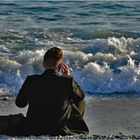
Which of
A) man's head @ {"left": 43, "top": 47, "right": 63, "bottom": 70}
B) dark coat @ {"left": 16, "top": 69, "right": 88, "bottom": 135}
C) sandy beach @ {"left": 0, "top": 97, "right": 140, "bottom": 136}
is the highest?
man's head @ {"left": 43, "top": 47, "right": 63, "bottom": 70}

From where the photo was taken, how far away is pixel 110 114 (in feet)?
28.6

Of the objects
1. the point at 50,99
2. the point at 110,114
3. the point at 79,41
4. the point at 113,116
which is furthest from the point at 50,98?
the point at 79,41

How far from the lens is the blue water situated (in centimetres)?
1109

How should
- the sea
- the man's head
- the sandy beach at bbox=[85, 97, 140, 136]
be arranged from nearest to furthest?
the man's head, the sandy beach at bbox=[85, 97, 140, 136], the sea

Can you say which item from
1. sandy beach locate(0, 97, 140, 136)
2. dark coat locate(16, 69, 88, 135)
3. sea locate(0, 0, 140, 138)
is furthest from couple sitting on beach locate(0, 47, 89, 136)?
sea locate(0, 0, 140, 138)

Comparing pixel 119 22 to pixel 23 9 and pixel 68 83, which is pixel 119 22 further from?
pixel 68 83

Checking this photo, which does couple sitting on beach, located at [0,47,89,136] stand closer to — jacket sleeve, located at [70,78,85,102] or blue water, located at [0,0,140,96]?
jacket sleeve, located at [70,78,85,102]

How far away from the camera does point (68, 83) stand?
19.8 feet

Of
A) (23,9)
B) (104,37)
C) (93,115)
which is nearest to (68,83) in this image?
(93,115)

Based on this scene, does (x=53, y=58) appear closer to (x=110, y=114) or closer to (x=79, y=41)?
(x=110, y=114)

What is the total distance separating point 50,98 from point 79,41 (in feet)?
28.6

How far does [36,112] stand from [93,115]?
261 centimetres

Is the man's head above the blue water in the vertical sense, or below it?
above

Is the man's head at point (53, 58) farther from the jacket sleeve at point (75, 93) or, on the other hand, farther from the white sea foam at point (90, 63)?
the white sea foam at point (90, 63)
